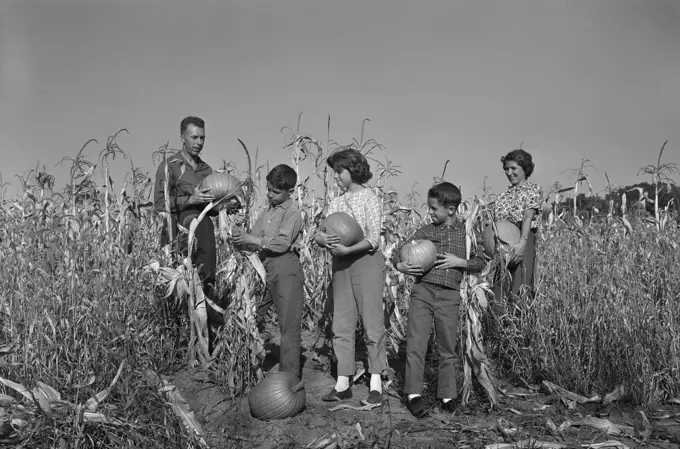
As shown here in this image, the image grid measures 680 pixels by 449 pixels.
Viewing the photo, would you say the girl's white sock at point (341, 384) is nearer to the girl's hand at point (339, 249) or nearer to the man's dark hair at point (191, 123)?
the girl's hand at point (339, 249)

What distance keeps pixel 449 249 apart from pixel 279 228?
1360 millimetres

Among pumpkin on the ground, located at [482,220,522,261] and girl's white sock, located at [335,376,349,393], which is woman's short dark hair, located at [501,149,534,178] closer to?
pumpkin on the ground, located at [482,220,522,261]

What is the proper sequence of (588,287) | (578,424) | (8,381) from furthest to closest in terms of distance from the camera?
(588,287)
(578,424)
(8,381)

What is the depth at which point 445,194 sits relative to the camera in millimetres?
4566

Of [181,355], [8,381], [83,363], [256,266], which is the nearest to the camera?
[8,381]

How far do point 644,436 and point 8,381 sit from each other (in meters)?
4.30

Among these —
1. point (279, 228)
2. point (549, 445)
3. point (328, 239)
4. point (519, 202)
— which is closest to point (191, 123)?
point (279, 228)

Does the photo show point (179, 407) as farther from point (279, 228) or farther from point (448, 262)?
point (448, 262)

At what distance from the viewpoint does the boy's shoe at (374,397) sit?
4.54 meters

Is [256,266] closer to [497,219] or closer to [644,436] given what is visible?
[497,219]

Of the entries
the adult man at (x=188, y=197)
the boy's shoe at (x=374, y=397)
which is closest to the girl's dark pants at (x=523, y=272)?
the boy's shoe at (x=374, y=397)

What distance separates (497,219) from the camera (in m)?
5.59

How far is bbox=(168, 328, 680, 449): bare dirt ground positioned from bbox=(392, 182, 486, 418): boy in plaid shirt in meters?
0.21

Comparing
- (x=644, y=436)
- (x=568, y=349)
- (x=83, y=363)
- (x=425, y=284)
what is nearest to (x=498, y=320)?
(x=568, y=349)
